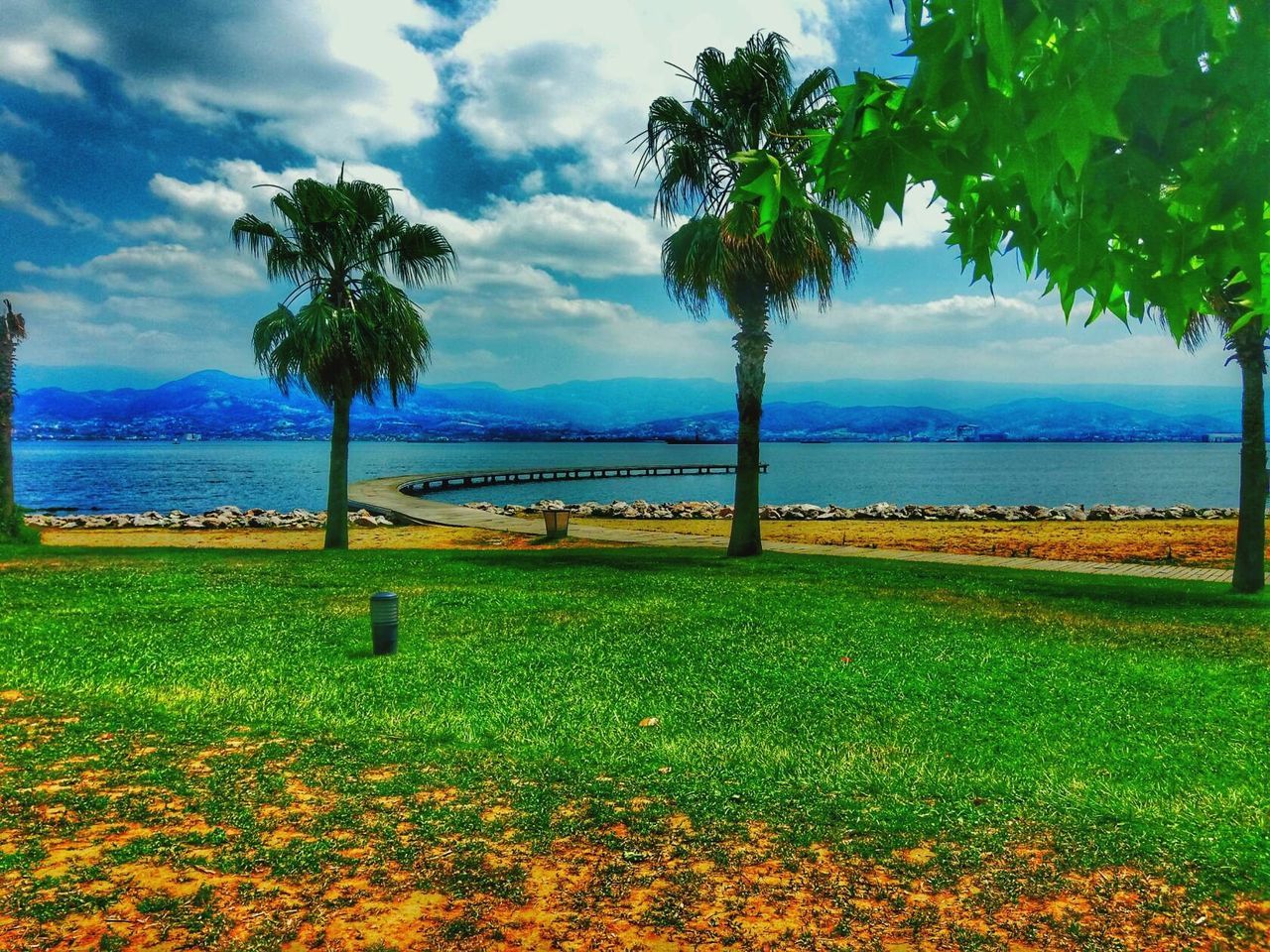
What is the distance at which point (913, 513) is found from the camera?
1463 inches

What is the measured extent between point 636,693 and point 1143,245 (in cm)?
530

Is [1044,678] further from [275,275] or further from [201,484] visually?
[201,484]

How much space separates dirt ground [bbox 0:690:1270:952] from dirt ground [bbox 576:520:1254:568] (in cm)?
1682

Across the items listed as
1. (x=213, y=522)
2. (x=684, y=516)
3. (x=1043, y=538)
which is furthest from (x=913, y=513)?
(x=213, y=522)

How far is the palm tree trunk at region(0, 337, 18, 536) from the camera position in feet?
61.7

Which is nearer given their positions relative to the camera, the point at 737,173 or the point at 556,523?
the point at 737,173

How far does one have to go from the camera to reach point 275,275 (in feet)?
61.7

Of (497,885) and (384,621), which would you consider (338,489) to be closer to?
(384,621)

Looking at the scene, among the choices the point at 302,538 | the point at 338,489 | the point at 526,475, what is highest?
the point at 338,489

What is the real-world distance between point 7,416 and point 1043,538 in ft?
95.7

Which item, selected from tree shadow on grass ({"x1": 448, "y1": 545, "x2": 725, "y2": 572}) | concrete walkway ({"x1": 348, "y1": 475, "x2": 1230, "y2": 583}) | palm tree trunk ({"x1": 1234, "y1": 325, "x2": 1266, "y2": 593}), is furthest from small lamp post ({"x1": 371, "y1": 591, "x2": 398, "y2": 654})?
palm tree trunk ({"x1": 1234, "y1": 325, "x2": 1266, "y2": 593})

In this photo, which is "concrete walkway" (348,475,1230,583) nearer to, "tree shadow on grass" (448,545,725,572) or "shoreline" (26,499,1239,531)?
"shoreline" (26,499,1239,531)

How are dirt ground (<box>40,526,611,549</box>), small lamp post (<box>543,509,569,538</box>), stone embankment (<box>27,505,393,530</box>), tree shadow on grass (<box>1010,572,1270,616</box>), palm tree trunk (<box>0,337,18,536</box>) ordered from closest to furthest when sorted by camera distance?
tree shadow on grass (<box>1010,572,1270,616</box>) < palm tree trunk (<box>0,337,18,536</box>) < dirt ground (<box>40,526,611,549</box>) < small lamp post (<box>543,509,569,538</box>) < stone embankment (<box>27,505,393,530</box>)

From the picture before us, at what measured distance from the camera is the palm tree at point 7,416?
1882cm
